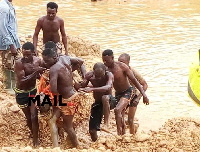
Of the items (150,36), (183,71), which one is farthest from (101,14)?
(183,71)

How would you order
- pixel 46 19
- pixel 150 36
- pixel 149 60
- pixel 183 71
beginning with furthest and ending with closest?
1. pixel 150 36
2. pixel 149 60
3. pixel 183 71
4. pixel 46 19

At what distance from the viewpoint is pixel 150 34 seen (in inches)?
577

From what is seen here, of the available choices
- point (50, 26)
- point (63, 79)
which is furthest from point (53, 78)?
point (50, 26)

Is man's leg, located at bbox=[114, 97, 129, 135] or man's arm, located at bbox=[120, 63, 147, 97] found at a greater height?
man's arm, located at bbox=[120, 63, 147, 97]

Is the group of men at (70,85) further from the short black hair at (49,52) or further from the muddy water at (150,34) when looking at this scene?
the muddy water at (150,34)

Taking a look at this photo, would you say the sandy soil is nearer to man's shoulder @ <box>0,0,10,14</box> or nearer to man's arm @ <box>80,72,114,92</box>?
man's arm @ <box>80,72,114,92</box>

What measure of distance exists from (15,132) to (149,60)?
6.25 meters

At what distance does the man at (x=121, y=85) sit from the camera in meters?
5.59

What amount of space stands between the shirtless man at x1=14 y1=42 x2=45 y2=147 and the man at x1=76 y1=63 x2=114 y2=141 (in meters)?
0.74

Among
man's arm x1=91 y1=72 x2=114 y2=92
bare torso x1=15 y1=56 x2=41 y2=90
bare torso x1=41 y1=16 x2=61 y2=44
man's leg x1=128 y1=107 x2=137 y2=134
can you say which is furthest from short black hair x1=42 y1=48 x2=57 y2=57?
bare torso x1=41 y1=16 x2=61 y2=44

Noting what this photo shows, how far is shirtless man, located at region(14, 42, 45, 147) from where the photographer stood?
5.39 metres

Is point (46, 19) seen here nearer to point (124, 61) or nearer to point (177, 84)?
point (124, 61)

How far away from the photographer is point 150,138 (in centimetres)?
482

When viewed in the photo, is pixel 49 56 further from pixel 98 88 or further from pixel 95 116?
pixel 95 116
